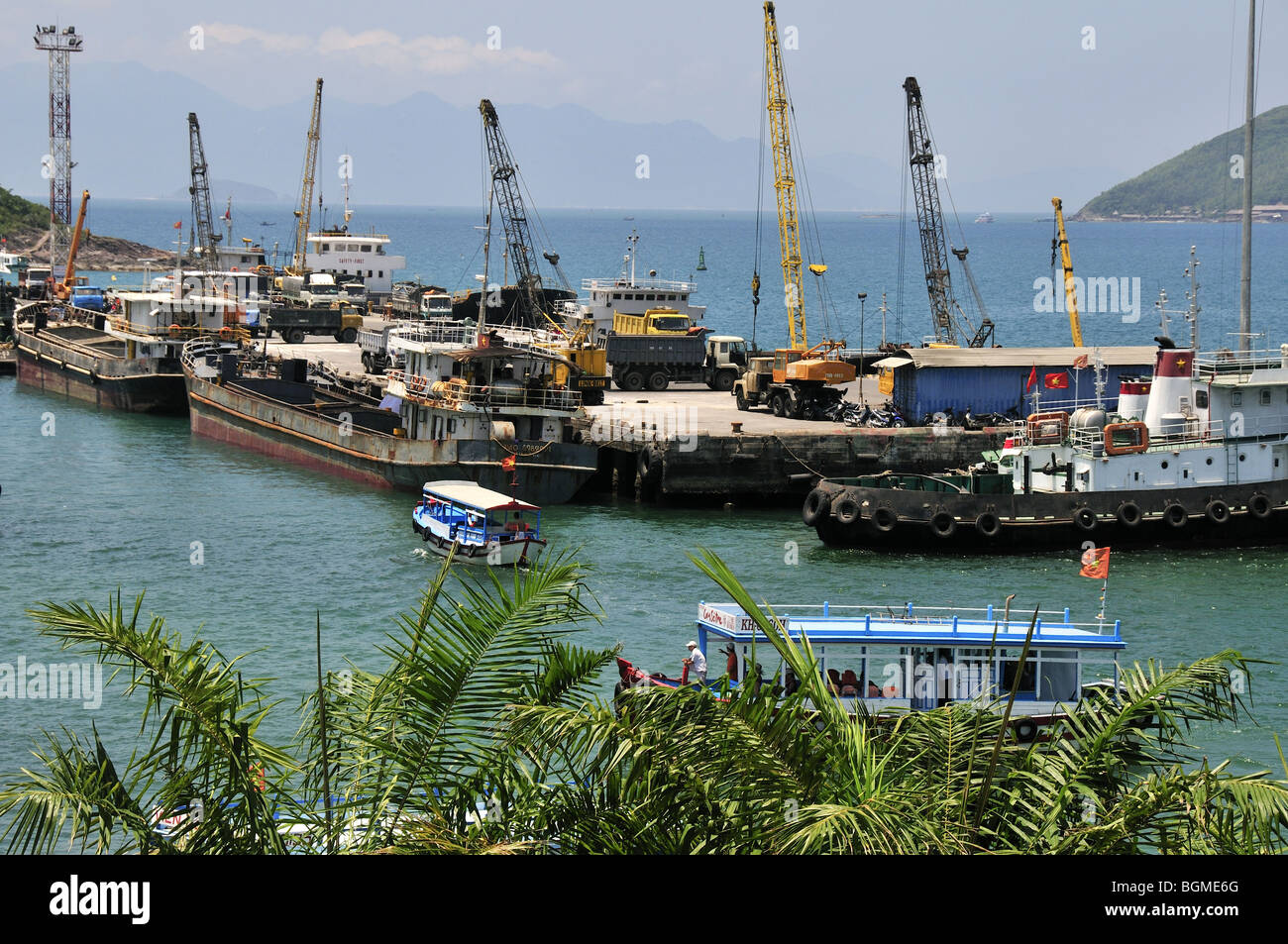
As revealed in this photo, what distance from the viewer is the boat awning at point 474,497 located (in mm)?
38781

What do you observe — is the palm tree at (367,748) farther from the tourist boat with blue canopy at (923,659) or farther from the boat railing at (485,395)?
the boat railing at (485,395)

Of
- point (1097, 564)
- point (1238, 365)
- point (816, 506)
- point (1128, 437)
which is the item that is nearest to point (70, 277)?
point (816, 506)

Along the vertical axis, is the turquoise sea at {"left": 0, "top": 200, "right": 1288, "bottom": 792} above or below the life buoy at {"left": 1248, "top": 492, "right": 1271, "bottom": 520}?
below

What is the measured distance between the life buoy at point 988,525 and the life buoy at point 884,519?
2.16 m

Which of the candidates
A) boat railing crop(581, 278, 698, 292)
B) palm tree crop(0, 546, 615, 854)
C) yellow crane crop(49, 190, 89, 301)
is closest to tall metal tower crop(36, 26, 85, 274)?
yellow crane crop(49, 190, 89, 301)

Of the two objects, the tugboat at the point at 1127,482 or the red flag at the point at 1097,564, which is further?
the tugboat at the point at 1127,482

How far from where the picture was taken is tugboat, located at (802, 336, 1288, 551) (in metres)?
41.1

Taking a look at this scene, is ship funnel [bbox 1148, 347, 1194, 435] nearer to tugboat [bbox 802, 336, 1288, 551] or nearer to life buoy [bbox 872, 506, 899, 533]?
tugboat [bbox 802, 336, 1288, 551]

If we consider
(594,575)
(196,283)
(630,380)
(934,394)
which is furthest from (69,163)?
(594,575)

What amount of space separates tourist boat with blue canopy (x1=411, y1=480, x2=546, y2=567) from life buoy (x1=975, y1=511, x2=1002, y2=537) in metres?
11.6

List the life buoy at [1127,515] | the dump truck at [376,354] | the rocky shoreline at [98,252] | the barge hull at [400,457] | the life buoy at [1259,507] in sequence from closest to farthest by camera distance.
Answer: the life buoy at [1127,515]
the life buoy at [1259,507]
the barge hull at [400,457]
the dump truck at [376,354]
the rocky shoreline at [98,252]

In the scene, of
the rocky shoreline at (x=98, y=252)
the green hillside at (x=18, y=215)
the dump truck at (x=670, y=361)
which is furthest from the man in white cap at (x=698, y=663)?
the green hillside at (x=18, y=215)

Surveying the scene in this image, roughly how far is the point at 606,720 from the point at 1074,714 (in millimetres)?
3736
